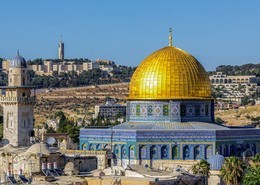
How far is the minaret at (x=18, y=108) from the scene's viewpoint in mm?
55125

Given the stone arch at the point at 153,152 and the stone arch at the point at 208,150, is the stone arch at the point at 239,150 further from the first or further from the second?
the stone arch at the point at 153,152

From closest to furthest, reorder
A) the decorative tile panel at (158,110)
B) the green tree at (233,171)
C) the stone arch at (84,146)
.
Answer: the green tree at (233,171), the decorative tile panel at (158,110), the stone arch at (84,146)

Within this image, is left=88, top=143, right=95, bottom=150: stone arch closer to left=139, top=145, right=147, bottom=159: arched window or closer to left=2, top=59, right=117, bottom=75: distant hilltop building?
left=139, top=145, right=147, bottom=159: arched window

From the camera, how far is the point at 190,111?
52.2m

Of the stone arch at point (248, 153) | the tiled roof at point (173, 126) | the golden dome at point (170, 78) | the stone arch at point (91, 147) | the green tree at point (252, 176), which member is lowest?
the green tree at point (252, 176)

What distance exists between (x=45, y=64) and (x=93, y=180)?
147505 millimetres

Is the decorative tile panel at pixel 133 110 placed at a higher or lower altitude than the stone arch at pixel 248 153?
higher

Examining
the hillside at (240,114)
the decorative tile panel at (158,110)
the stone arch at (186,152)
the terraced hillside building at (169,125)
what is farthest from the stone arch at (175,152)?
the hillside at (240,114)

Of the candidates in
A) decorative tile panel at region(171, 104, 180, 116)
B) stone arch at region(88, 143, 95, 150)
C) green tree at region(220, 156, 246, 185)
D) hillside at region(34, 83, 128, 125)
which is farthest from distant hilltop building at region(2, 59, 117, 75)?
green tree at region(220, 156, 246, 185)

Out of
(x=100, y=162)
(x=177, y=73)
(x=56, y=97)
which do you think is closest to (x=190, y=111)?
(x=177, y=73)

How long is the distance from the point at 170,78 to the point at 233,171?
11102 millimetres

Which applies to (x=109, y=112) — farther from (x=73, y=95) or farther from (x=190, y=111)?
(x=190, y=111)

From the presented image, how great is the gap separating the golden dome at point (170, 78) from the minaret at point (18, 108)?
613 centimetres

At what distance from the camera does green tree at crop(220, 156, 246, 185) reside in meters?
42.5
